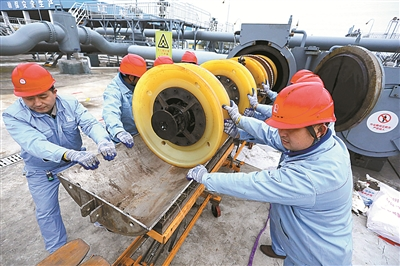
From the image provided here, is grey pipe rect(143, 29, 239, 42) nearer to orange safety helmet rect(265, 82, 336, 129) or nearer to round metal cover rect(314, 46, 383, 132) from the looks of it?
round metal cover rect(314, 46, 383, 132)

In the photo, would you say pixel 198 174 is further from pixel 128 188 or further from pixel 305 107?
pixel 305 107

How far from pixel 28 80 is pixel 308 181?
1.80m

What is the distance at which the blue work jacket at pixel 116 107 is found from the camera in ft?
5.50

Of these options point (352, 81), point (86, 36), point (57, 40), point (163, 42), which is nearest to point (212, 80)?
point (352, 81)

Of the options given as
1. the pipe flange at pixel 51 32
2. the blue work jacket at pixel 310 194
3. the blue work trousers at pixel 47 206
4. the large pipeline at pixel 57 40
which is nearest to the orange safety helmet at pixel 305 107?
the blue work jacket at pixel 310 194

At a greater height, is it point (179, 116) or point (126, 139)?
point (179, 116)

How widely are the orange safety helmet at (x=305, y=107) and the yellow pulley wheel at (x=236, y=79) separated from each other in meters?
1.11

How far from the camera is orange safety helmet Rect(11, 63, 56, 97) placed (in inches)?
50.8

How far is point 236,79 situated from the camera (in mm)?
2084

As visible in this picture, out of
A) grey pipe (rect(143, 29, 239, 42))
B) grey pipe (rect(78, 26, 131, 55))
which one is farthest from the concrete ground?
grey pipe (rect(143, 29, 239, 42))

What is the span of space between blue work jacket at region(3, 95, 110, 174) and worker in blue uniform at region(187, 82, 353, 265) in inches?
38.8

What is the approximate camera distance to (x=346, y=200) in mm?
1104

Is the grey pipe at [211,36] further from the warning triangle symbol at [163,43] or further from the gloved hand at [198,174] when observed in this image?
the gloved hand at [198,174]

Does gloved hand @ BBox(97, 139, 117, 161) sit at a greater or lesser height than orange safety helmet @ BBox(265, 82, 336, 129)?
lesser
